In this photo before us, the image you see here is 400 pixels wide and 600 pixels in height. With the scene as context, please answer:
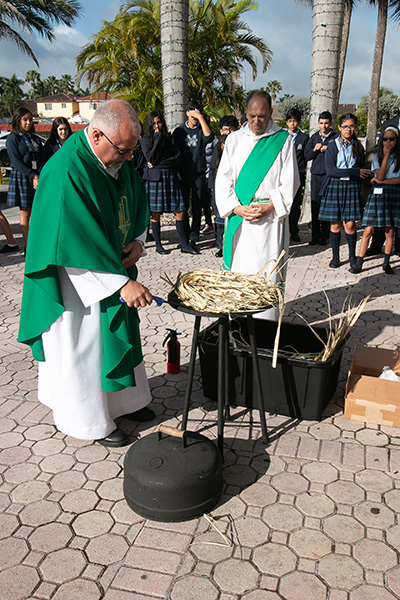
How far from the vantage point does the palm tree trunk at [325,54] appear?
923cm

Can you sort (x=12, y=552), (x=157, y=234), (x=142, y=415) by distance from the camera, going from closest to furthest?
1. (x=12, y=552)
2. (x=142, y=415)
3. (x=157, y=234)

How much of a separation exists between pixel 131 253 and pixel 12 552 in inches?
71.2

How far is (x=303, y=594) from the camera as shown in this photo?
7.27 ft

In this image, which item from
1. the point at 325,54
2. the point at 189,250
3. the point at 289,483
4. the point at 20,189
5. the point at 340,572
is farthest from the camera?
the point at 325,54

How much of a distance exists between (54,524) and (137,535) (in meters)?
0.44

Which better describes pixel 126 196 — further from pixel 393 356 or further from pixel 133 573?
pixel 393 356

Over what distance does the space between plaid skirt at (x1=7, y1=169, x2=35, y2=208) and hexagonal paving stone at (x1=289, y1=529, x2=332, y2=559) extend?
6.94 m

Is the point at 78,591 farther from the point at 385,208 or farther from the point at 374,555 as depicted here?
the point at 385,208

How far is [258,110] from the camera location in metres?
4.02

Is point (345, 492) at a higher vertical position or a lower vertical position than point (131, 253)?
lower

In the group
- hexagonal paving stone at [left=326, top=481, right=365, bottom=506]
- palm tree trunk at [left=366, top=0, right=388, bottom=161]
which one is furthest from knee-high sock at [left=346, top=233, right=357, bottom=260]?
palm tree trunk at [left=366, top=0, right=388, bottom=161]

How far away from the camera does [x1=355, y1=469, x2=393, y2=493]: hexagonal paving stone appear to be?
2.88 metres

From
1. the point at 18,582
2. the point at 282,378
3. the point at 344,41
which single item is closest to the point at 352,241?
the point at 282,378

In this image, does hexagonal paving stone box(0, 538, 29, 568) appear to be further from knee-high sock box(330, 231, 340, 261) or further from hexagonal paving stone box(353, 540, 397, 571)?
knee-high sock box(330, 231, 340, 261)
